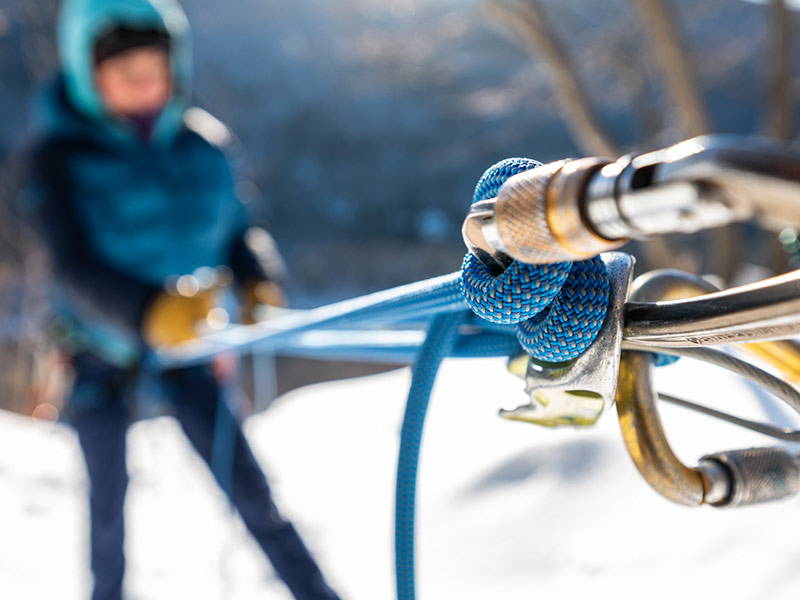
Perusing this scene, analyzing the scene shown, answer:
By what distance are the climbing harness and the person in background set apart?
0.69m

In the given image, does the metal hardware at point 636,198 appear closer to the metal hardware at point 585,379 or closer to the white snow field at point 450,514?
the metal hardware at point 585,379

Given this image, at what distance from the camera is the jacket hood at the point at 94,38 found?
137cm

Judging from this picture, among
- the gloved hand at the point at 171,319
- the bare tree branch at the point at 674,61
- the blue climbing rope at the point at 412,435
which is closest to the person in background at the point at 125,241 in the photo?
the gloved hand at the point at 171,319

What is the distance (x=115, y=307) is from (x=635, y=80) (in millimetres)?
4388

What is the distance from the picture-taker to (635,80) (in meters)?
4.81

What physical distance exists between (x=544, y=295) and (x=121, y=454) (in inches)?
45.3

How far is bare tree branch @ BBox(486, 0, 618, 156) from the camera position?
3287 millimetres

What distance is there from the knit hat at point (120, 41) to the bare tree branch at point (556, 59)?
→ 2257mm

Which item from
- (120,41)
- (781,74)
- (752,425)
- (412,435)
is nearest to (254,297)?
(120,41)

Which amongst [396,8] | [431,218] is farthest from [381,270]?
[396,8]

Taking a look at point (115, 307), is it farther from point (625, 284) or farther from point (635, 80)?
point (635, 80)

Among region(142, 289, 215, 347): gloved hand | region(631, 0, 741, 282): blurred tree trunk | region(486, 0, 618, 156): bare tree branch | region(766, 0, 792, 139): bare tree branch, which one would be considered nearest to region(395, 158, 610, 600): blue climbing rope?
region(142, 289, 215, 347): gloved hand

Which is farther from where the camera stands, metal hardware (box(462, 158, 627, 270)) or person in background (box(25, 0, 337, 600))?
person in background (box(25, 0, 337, 600))

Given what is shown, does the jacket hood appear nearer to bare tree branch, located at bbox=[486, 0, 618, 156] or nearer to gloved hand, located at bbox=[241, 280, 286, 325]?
gloved hand, located at bbox=[241, 280, 286, 325]
